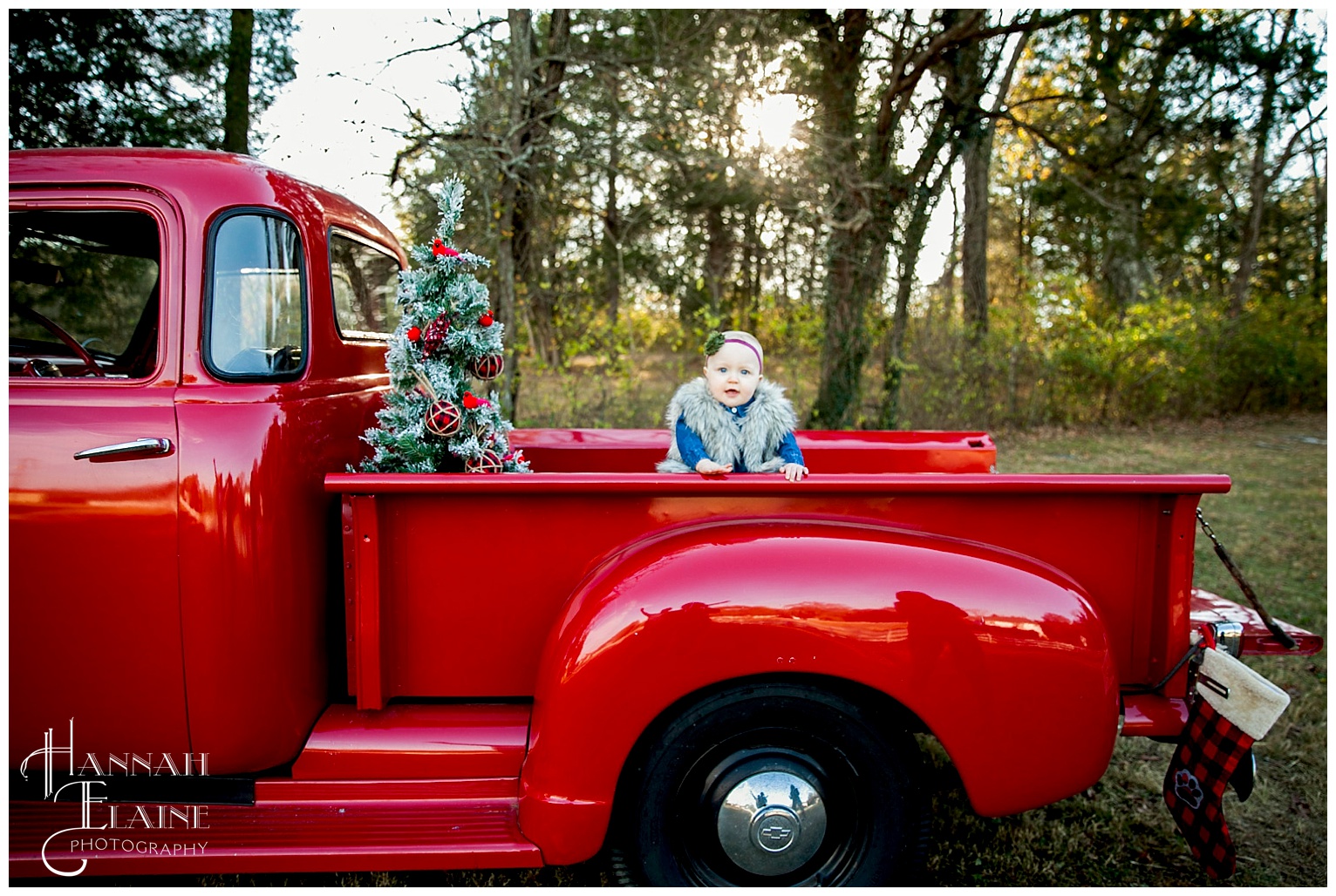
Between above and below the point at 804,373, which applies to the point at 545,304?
above

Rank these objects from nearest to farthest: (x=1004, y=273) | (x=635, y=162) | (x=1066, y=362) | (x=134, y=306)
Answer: (x=134, y=306) → (x=635, y=162) → (x=1066, y=362) → (x=1004, y=273)

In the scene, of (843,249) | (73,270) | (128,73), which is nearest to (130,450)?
(73,270)

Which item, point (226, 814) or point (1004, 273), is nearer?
point (226, 814)

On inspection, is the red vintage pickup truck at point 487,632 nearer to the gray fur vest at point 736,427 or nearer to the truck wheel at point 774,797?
the truck wheel at point 774,797

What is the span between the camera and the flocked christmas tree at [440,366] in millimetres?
2119

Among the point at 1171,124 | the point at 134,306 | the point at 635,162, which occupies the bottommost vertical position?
the point at 134,306

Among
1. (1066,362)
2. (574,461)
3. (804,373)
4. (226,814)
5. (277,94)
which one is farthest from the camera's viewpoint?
(1066,362)

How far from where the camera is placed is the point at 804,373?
340 inches

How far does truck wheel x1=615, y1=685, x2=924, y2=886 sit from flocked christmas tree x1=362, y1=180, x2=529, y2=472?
0.91 meters

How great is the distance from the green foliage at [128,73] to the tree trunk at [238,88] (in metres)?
0.12

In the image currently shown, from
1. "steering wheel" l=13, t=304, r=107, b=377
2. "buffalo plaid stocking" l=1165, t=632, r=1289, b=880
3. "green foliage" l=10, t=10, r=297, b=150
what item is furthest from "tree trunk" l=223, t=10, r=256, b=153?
"buffalo plaid stocking" l=1165, t=632, r=1289, b=880

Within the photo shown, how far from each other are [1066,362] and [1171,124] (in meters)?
3.06

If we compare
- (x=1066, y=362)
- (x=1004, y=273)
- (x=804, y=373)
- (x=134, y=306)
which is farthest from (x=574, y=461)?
(x=1004, y=273)

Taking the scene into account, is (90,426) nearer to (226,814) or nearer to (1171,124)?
(226,814)
